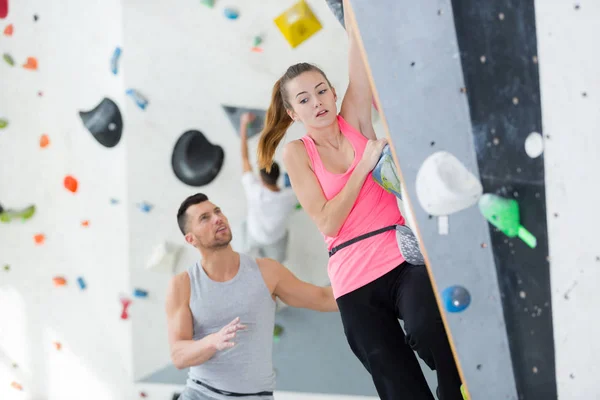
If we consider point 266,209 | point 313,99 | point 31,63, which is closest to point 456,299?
point 313,99

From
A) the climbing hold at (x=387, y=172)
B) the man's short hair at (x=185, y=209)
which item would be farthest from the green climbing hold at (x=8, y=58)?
the climbing hold at (x=387, y=172)

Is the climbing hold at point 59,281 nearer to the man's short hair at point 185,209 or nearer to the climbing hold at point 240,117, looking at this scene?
the man's short hair at point 185,209

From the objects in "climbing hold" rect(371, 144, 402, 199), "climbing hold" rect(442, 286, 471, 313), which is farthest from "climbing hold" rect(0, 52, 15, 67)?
"climbing hold" rect(442, 286, 471, 313)

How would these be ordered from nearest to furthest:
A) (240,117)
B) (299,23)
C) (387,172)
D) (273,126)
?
1. (387,172)
2. (273,126)
3. (299,23)
4. (240,117)

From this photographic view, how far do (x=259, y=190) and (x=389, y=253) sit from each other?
99 cm

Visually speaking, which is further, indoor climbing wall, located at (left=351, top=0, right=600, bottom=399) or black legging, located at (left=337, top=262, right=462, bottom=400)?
black legging, located at (left=337, top=262, right=462, bottom=400)

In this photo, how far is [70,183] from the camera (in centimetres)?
300

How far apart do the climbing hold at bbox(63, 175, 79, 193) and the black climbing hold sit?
493 mm

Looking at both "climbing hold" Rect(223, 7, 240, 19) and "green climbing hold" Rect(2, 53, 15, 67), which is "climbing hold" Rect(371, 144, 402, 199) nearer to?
"climbing hold" Rect(223, 7, 240, 19)

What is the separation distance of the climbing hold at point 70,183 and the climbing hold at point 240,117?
0.76m

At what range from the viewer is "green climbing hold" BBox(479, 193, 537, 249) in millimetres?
1380

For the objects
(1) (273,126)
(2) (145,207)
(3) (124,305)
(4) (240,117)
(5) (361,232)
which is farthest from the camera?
(3) (124,305)

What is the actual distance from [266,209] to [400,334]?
102 cm

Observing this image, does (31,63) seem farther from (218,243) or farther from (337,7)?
(337,7)
